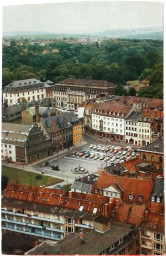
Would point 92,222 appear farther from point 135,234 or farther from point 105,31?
point 105,31

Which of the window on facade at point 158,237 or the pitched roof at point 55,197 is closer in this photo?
the window on facade at point 158,237

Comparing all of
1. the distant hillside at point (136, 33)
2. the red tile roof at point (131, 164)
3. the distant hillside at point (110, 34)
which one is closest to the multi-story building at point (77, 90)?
the red tile roof at point (131, 164)

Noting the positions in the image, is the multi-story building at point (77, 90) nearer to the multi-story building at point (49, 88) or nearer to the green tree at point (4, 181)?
the multi-story building at point (49, 88)

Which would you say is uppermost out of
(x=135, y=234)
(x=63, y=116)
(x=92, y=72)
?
(x=92, y=72)

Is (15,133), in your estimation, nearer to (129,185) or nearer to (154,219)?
(129,185)

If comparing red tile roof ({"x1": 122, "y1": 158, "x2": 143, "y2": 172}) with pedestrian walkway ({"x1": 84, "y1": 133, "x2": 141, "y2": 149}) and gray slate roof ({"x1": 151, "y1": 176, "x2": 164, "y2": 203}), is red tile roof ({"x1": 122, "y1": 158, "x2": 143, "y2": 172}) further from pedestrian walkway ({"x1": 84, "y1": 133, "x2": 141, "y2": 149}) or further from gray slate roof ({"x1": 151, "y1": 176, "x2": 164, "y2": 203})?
pedestrian walkway ({"x1": 84, "y1": 133, "x2": 141, "y2": 149})

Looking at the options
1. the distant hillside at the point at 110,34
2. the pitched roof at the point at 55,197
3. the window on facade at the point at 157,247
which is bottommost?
the window on facade at the point at 157,247

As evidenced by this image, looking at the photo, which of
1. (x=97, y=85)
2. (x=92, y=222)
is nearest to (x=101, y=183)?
(x=92, y=222)
